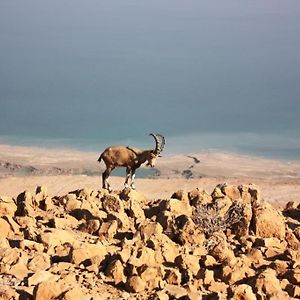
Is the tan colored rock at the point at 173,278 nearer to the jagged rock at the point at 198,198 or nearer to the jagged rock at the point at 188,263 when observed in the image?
the jagged rock at the point at 188,263

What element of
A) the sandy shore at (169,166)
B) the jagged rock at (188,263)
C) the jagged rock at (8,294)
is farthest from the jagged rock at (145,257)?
the sandy shore at (169,166)

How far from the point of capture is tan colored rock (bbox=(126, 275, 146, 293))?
10102 mm

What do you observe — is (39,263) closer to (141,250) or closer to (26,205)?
(141,250)

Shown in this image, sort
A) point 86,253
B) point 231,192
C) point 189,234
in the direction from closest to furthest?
point 86,253 → point 189,234 → point 231,192

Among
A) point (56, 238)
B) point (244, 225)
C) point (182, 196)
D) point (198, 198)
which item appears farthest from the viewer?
point (182, 196)

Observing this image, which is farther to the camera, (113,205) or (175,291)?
(113,205)

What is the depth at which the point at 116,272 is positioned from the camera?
10.4 metres

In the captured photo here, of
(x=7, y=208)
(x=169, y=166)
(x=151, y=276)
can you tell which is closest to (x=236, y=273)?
(x=151, y=276)

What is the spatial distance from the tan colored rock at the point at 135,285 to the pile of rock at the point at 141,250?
0.01 metres

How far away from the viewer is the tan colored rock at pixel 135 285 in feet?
33.1

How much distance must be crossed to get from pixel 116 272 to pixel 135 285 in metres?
0.39

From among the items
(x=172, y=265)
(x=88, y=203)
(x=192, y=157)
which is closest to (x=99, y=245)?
(x=172, y=265)

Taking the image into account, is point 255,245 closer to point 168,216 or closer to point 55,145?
point 168,216

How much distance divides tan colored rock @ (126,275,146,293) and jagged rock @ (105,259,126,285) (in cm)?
19
